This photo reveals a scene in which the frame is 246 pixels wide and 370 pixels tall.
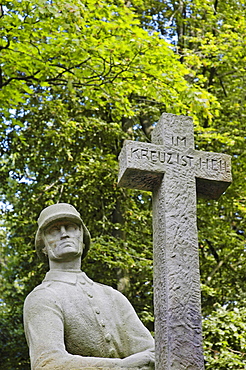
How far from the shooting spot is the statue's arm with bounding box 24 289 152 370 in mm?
4773

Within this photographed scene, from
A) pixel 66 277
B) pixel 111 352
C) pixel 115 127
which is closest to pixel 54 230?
pixel 66 277

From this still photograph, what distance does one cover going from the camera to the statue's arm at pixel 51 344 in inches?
188

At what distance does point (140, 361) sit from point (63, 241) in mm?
1167

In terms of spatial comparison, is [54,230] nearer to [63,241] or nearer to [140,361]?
[63,241]

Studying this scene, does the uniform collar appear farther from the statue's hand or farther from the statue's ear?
the statue's hand

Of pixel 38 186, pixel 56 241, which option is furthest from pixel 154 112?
pixel 56 241

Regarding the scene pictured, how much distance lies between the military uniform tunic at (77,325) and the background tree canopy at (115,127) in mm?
5324

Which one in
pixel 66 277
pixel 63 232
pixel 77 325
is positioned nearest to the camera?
pixel 77 325

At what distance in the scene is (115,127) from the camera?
540 inches

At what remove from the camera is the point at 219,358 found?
1190 centimetres

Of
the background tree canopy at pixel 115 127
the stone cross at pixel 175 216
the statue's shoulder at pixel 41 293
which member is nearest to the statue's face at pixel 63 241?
the statue's shoulder at pixel 41 293

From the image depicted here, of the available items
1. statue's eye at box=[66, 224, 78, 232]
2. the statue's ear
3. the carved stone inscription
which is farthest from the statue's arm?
the carved stone inscription

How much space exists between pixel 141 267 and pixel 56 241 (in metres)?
7.10

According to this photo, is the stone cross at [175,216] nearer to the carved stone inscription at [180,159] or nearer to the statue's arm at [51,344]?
the carved stone inscription at [180,159]
